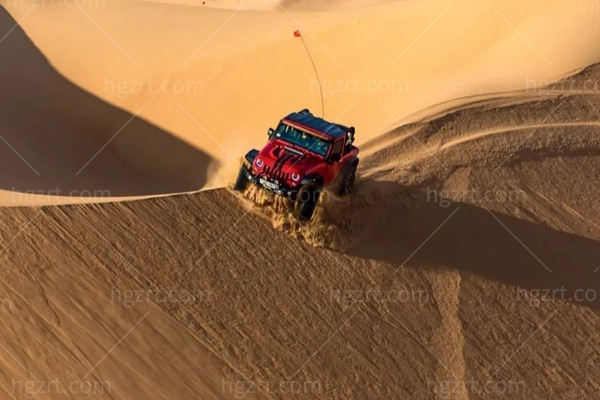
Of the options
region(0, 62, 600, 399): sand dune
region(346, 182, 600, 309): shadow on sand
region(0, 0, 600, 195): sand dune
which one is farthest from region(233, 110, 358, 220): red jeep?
region(0, 0, 600, 195): sand dune

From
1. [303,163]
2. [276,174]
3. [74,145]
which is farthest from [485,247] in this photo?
[74,145]

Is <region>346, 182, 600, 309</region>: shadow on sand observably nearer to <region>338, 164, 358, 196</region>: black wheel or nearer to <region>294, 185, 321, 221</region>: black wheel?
<region>338, 164, 358, 196</region>: black wheel

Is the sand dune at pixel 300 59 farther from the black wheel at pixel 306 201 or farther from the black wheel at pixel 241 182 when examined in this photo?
the black wheel at pixel 306 201

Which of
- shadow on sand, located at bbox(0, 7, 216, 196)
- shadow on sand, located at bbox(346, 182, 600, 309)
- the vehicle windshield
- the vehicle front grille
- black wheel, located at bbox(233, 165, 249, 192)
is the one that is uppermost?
shadow on sand, located at bbox(346, 182, 600, 309)

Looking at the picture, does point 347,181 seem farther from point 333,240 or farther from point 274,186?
point 274,186

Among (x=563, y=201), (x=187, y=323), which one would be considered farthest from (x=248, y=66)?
(x=187, y=323)

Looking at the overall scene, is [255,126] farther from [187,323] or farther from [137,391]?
[137,391]
